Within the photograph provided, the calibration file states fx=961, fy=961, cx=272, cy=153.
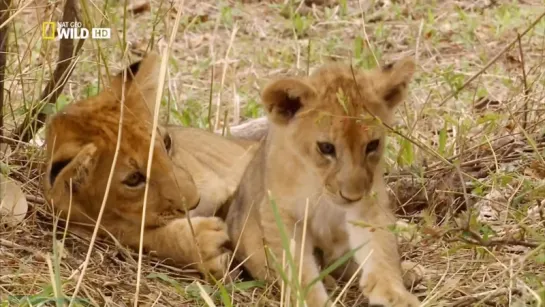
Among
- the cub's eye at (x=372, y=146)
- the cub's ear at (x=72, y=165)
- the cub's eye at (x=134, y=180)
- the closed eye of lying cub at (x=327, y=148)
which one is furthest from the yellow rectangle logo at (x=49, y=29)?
the cub's eye at (x=372, y=146)

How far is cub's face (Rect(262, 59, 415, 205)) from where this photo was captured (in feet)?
10.9

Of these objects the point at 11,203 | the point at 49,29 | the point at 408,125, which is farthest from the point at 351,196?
the point at 49,29

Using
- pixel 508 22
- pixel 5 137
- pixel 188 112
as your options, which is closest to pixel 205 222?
pixel 5 137

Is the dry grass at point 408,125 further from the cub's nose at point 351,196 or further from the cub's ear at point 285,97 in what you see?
the cub's ear at point 285,97

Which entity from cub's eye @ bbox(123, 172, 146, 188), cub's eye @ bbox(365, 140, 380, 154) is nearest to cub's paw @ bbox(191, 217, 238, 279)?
cub's eye @ bbox(123, 172, 146, 188)

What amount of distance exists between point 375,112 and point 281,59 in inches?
155

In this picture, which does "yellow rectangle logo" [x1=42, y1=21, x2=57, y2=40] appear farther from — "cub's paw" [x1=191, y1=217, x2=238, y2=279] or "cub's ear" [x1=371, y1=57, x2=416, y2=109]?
"cub's ear" [x1=371, y1=57, x2=416, y2=109]

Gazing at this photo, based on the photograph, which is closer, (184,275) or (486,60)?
(184,275)

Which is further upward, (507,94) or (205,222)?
(507,94)

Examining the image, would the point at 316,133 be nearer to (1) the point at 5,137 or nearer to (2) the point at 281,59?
(1) the point at 5,137

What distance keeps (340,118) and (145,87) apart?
3.70ft

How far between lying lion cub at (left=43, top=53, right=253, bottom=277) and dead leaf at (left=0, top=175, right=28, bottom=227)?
113 millimetres

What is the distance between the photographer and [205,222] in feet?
13.0

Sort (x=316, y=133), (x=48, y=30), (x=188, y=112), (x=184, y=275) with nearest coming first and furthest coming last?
1. (x=316, y=133)
2. (x=184, y=275)
3. (x=48, y=30)
4. (x=188, y=112)
